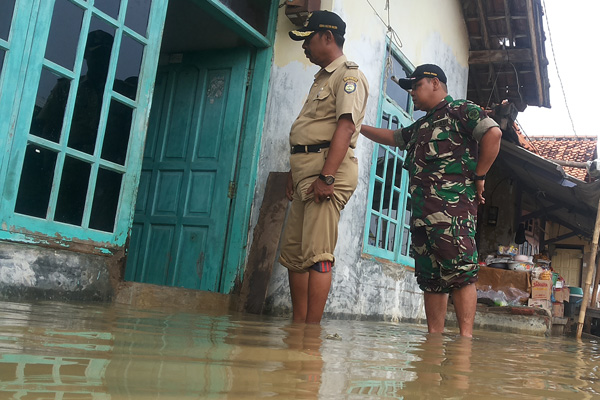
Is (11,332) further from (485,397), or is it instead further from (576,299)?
(576,299)

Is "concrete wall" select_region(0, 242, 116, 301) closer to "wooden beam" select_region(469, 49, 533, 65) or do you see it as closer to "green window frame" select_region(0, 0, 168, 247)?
"green window frame" select_region(0, 0, 168, 247)

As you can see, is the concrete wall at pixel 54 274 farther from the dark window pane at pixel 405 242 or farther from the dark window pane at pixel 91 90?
the dark window pane at pixel 405 242

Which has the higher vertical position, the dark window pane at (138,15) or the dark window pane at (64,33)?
the dark window pane at (138,15)

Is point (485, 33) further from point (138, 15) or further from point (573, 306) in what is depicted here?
point (138, 15)

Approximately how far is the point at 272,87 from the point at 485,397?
4.03m

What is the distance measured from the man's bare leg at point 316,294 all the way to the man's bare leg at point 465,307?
0.70 m

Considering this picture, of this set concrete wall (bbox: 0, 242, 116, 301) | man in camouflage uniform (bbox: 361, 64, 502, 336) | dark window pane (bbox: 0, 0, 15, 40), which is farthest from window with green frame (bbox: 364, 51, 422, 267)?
dark window pane (bbox: 0, 0, 15, 40)

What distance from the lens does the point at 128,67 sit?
139 inches

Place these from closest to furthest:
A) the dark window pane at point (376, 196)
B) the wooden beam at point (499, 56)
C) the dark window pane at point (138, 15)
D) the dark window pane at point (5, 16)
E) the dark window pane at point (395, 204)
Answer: the dark window pane at point (5, 16) → the dark window pane at point (138, 15) → the dark window pane at point (376, 196) → the dark window pane at point (395, 204) → the wooden beam at point (499, 56)

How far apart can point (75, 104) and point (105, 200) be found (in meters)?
0.56

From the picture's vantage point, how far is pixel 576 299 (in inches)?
484

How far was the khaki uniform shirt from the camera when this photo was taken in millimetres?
3275

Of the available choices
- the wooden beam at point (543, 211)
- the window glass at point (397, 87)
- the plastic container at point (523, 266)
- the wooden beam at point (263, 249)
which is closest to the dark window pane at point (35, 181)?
the wooden beam at point (263, 249)

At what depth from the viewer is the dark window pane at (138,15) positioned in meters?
3.54
